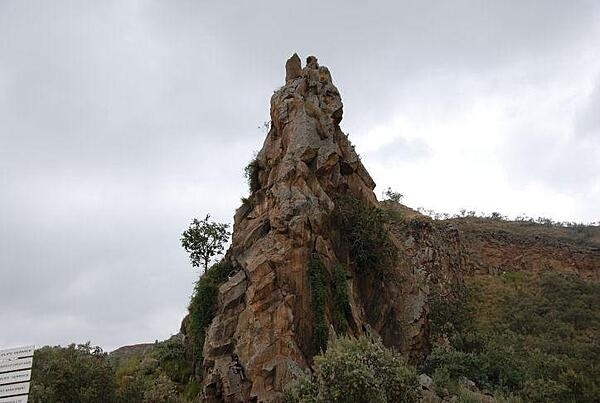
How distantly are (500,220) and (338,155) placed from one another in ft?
179

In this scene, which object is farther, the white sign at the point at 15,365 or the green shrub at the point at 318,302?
the green shrub at the point at 318,302

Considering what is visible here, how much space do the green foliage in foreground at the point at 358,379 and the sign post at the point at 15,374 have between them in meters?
7.67

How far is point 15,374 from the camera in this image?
1164cm

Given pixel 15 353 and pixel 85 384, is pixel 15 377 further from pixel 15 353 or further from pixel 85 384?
pixel 85 384

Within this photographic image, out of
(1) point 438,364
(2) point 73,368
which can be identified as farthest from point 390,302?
(2) point 73,368

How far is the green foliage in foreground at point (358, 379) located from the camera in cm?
1526

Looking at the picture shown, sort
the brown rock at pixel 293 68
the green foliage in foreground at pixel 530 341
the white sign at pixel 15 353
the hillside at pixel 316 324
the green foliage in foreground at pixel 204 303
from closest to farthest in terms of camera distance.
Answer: the white sign at pixel 15 353, the hillside at pixel 316 324, the green foliage in foreground at pixel 530 341, the green foliage in foreground at pixel 204 303, the brown rock at pixel 293 68

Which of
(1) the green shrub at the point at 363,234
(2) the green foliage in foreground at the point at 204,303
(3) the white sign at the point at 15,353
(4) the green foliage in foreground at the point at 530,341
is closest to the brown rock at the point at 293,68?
(1) the green shrub at the point at 363,234

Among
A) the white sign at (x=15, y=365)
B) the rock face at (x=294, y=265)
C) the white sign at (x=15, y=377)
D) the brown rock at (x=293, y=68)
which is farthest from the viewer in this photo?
the brown rock at (x=293, y=68)

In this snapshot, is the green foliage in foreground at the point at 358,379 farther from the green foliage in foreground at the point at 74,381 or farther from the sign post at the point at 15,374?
the sign post at the point at 15,374

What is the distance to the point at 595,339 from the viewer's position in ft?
126

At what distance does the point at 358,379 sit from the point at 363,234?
12.7 metres

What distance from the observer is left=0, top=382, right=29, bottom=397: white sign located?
1140 centimetres

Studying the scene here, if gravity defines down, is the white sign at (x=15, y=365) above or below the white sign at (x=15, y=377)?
above
